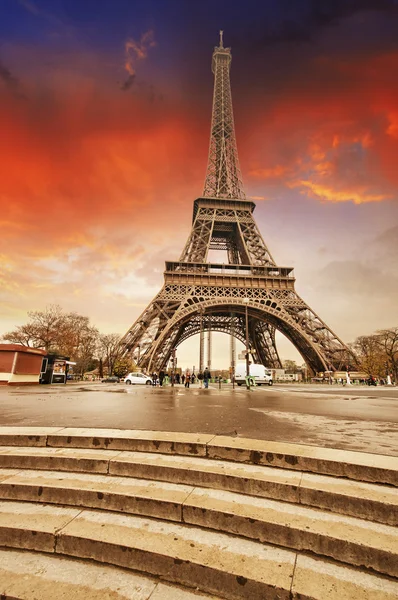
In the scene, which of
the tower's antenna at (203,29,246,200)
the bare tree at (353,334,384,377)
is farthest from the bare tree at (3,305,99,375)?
the bare tree at (353,334,384,377)

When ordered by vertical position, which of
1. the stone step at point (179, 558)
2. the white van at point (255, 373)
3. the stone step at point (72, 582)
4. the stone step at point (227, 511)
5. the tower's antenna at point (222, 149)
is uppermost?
the tower's antenna at point (222, 149)

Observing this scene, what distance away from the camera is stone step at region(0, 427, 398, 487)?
3.36 metres

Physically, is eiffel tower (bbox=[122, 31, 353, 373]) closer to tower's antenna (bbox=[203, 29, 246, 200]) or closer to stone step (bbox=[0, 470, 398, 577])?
tower's antenna (bbox=[203, 29, 246, 200])

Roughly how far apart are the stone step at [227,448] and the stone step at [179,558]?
1.16m

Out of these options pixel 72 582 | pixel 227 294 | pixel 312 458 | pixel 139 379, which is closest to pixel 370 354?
pixel 227 294

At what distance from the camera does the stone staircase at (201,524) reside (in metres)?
2.24

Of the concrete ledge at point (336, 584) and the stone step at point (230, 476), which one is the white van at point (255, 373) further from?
the concrete ledge at point (336, 584)

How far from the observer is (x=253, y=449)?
12.7 ft

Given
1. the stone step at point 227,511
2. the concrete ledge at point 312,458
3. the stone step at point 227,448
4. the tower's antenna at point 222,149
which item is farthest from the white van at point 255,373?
the stone step at point 227,511

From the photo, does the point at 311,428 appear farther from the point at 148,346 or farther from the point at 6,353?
the point at 148,346

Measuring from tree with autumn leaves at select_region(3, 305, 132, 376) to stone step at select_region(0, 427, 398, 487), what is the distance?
29133mm

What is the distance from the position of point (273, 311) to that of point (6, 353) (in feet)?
84.3

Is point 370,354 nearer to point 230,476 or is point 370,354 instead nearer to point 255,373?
point 255,373

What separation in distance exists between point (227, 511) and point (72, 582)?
1322mm
